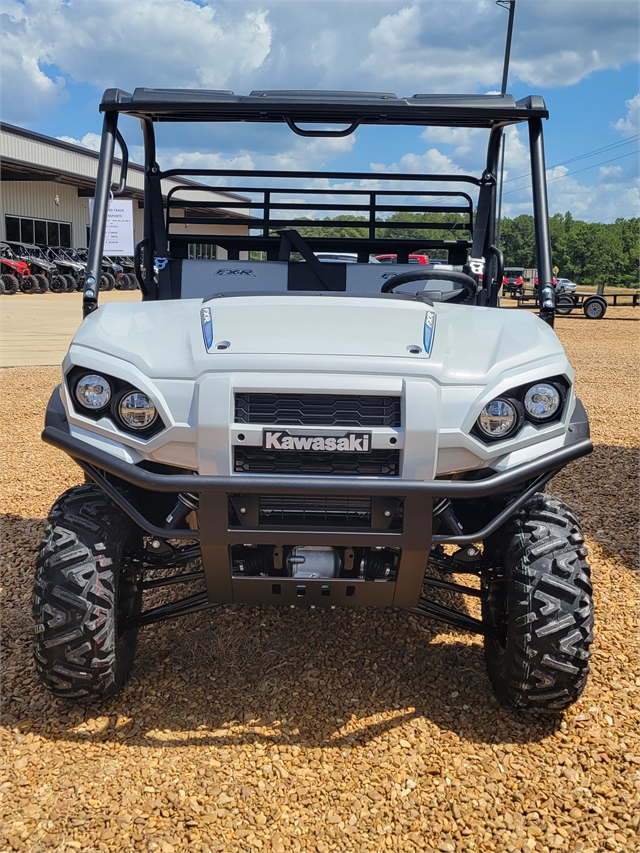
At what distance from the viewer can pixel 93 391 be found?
2.51 m

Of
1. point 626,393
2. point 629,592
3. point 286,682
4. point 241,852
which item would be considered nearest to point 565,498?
point 629,592

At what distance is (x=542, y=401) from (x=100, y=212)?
1.88 meters

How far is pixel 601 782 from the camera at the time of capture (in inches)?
96.3

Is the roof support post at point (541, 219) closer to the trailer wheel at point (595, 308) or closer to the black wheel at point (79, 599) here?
the black wheel at point (79, 599)

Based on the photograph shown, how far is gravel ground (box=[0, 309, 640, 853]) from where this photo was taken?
88.0 inches

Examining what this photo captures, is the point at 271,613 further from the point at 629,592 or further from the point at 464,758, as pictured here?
the point at 629,592

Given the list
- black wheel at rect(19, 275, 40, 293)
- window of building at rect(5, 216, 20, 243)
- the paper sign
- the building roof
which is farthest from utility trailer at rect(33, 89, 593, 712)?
window of building at rect(5, 216, 20, 243)

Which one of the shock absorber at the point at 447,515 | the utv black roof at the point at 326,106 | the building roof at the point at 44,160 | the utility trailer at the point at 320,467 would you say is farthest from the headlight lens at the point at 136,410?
the building roof at the point at 44,160

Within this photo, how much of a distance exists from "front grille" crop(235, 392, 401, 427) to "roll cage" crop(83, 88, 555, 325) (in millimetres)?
1061

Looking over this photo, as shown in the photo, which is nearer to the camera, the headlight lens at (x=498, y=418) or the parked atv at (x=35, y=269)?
the headlight lens at (x=498, y=418)

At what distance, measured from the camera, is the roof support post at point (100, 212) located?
10.2 feet

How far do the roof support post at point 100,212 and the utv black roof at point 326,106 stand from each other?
86mm

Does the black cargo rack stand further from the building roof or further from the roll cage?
the building roof

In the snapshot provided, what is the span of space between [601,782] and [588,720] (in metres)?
0.34
